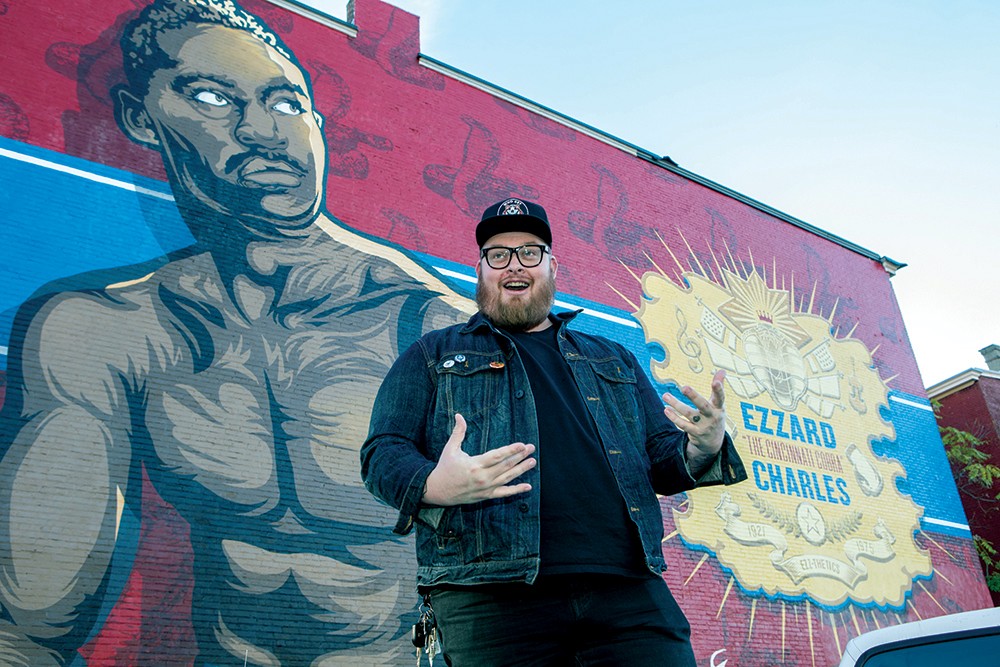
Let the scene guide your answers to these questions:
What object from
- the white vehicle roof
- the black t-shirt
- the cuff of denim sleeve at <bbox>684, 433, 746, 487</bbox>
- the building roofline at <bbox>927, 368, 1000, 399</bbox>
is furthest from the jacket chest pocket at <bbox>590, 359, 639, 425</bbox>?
the building roofline at <bbox>927, 368, 1000, 399</bbox>

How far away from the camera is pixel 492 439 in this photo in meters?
2.08

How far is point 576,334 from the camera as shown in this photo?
2.56m

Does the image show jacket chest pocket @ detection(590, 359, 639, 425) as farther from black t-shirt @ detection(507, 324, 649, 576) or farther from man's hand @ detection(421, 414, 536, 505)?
man's hand @ detection(421, 414, 536, 505)

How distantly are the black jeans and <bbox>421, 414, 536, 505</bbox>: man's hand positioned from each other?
0.25 meters

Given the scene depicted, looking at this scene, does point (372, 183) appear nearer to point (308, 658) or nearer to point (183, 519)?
point (183, 519)

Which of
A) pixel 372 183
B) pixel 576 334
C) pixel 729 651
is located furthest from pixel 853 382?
pixel 576 334

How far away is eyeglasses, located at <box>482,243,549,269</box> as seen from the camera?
247 cm

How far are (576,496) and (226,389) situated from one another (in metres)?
4.86

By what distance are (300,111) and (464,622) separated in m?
6.66

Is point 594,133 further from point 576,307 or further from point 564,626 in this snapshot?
point 564,626

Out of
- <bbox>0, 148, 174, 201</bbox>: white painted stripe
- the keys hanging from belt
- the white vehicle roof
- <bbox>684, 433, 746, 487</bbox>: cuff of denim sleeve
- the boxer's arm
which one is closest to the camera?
the keys hanging from belt

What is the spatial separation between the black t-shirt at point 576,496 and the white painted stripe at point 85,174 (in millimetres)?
5382

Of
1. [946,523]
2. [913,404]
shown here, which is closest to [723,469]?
[946,523]

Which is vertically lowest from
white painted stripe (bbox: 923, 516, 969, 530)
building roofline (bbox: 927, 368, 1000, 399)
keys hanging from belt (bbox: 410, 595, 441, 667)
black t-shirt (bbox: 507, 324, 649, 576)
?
keys hanging from belt (bbox: 410, 595, 441, 667)
